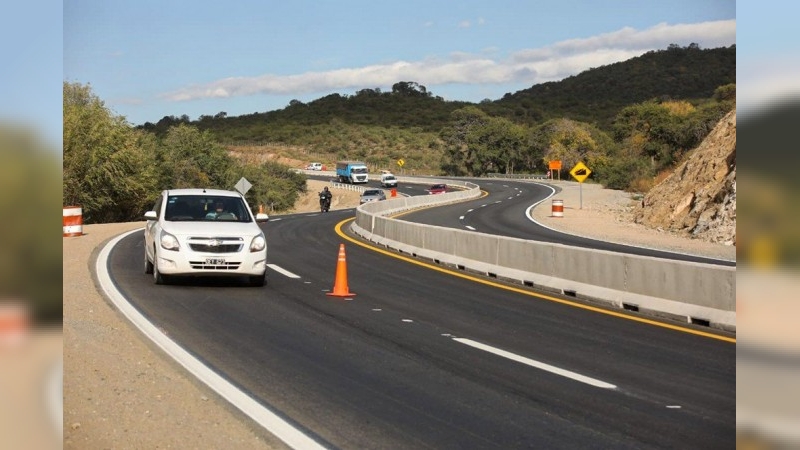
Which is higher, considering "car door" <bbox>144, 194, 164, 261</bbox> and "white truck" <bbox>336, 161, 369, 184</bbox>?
"white truck" <bbox>336, 161, 369, 184</bbox>

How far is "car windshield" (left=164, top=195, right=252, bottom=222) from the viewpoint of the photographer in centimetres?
1919

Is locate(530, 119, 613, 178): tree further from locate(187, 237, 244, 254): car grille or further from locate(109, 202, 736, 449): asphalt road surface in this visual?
locate(109, 202, 736, 449): asphalt road surface

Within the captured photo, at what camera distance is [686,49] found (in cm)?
18000

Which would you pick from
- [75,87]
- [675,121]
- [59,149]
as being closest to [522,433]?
[59,149]

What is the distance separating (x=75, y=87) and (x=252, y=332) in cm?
7088

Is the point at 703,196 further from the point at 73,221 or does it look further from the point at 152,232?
the point at 152,232

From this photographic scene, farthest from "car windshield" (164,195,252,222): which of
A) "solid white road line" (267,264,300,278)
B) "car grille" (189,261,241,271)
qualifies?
"solid white road line" (267,264,300,278)

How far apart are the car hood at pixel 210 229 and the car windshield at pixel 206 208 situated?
1.44 feet

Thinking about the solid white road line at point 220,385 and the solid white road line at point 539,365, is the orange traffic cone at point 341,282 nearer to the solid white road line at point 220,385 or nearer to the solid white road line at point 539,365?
the solid white road line at point 220,385

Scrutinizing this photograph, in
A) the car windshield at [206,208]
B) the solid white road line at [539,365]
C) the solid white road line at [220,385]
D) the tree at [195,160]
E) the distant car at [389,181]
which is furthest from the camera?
the distant car at [389,181]

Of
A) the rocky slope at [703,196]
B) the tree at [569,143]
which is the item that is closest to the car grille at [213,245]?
the rocky slope at [703,196]

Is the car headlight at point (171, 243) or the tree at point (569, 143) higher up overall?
the tree at point (569, 143)

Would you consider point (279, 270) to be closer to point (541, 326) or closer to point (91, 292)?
point (91, 292)

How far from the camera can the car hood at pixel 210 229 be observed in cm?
1803
